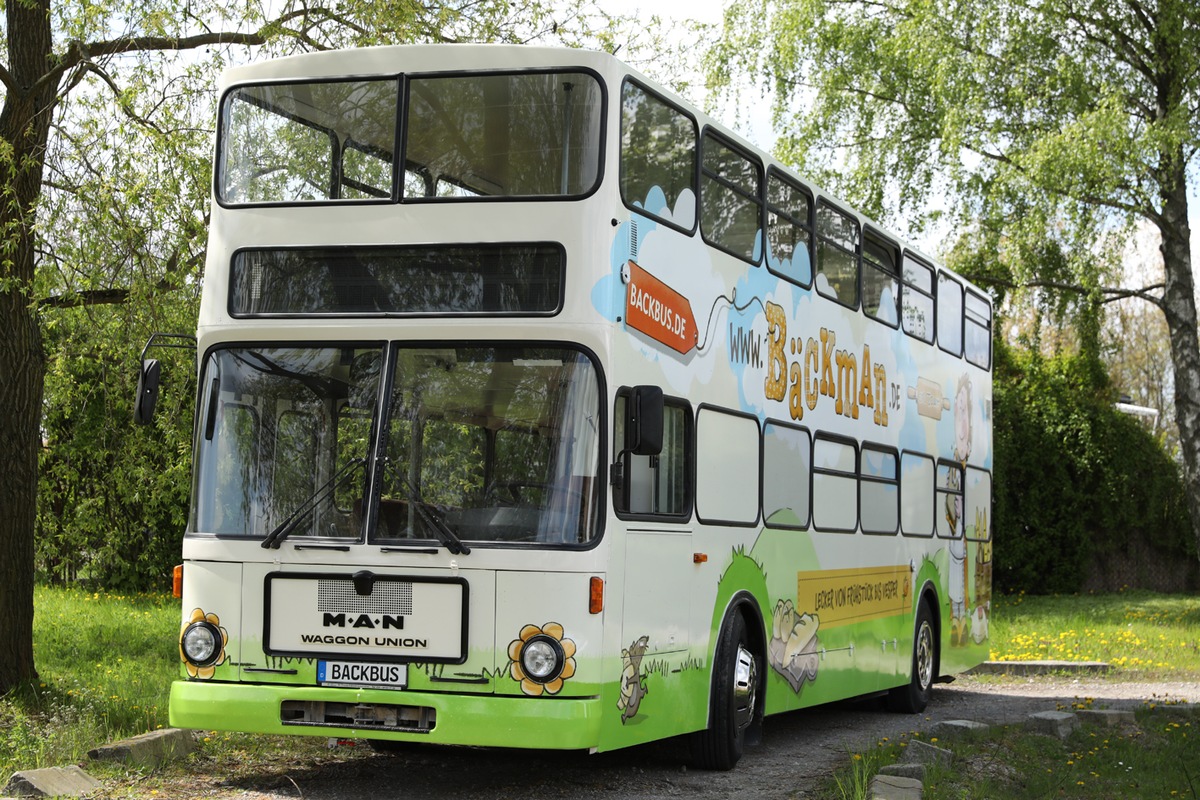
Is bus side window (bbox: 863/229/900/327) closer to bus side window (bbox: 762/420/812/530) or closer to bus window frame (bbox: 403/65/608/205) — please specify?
bus side window (bbox: 762/420/812/530)

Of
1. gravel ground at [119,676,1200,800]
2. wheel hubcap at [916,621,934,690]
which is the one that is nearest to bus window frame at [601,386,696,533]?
gravel ground at [119,676,1200,800]

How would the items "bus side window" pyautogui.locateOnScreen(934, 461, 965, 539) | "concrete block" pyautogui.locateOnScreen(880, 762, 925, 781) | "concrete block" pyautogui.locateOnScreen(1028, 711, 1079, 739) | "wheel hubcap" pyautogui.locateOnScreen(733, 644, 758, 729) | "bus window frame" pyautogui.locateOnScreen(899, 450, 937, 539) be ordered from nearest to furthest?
1. "concrete block" pyautogui.locateOnScreen(880, 762, 925, 781)
2. "wheel hubcap" pyautogui.locateOnScreen(733, 644, 758, 729)
3. "concrete block" pyautogui.locateOnScreen(1028, 711, 1079, 739)
4. "bus window frame" pyautogui.locateOnScreen(899, 450, 937, 539)
5. "bus side window" pyautogui.locateOnScreen(934, 461, 965, 539)

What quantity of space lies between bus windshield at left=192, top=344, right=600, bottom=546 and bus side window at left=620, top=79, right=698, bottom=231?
1263 mm

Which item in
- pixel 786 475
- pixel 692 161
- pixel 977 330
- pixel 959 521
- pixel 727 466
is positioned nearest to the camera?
pixel 692 161

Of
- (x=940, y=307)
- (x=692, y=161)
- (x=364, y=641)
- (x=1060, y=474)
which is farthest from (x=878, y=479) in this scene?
(x=1060, y=474)

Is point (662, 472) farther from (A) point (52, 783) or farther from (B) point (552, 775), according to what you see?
(A) point (52, 783)

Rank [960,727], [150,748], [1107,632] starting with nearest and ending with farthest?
[150,748] → [960,727] → [1107,632]

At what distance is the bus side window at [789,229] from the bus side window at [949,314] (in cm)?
425

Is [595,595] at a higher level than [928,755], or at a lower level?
higher

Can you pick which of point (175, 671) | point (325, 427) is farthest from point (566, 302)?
point (175, 671)

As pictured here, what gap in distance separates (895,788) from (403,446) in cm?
332

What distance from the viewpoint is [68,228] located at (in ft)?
38.5

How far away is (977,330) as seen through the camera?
17.8 m

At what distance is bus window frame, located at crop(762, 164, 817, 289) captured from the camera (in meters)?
11.4
